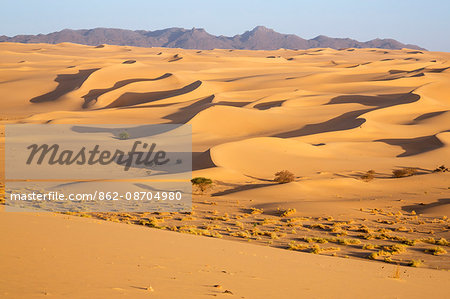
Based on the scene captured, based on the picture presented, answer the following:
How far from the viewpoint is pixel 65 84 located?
6950 cm

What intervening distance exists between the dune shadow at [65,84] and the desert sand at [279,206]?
1.96 m

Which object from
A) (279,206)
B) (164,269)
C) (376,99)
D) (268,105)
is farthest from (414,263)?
(376,99)

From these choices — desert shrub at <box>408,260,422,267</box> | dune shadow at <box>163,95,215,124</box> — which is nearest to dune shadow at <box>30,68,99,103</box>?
dune shadow at <box>163,95,215,124</box>

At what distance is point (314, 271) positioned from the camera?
8.77m

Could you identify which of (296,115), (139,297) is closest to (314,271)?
(139,297)

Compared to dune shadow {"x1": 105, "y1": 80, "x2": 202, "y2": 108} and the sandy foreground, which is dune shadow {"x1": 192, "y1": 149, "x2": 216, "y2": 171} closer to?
the sandy foreground

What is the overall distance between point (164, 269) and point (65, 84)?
65.2 m

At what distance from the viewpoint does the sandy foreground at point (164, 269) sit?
21.5ft

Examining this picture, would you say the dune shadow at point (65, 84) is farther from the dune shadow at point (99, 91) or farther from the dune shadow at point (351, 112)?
the dune shadow at point (351, 112)

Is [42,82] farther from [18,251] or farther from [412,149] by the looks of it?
[18,251]

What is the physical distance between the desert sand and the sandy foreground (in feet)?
0.12

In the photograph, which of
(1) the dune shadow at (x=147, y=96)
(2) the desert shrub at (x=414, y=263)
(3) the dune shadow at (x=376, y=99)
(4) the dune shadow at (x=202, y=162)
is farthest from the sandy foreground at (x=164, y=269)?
(1) the dune shadow at (x=147, y=96)

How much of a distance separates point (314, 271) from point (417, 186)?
14962 millimetres

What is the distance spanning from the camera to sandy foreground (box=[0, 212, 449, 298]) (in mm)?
6566
